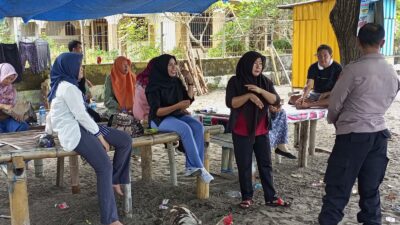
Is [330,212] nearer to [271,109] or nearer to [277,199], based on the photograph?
[277,199]

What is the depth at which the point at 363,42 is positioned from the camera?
3.47 meters

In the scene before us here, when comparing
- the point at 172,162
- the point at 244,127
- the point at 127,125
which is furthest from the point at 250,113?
the point at 172,162

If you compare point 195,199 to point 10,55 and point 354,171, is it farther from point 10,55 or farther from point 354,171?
point 10,55

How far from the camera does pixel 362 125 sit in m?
3.51

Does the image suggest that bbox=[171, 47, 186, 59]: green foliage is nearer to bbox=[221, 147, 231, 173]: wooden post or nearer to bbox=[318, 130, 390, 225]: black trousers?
bbox=[221, 147, 231, 173]: wooden post

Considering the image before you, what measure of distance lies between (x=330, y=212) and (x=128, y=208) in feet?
6.15

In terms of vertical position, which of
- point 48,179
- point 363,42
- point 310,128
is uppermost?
point 363,42

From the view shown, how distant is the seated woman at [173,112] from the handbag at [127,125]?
0.28 meters

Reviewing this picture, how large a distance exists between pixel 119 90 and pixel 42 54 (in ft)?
18.3

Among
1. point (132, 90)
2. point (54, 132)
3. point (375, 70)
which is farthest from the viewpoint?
point (132, 90)

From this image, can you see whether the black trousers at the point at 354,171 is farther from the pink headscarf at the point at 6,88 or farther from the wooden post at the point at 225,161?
the pink headscarf at the point at 6,88

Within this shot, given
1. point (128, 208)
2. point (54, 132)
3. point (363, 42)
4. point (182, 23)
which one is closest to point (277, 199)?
point (128, 208)

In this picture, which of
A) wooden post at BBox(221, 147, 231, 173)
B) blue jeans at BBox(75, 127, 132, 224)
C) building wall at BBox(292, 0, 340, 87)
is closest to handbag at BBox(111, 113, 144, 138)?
blue jeans at BBox(75, 127, 132, 224)

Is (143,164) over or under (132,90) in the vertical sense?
under
